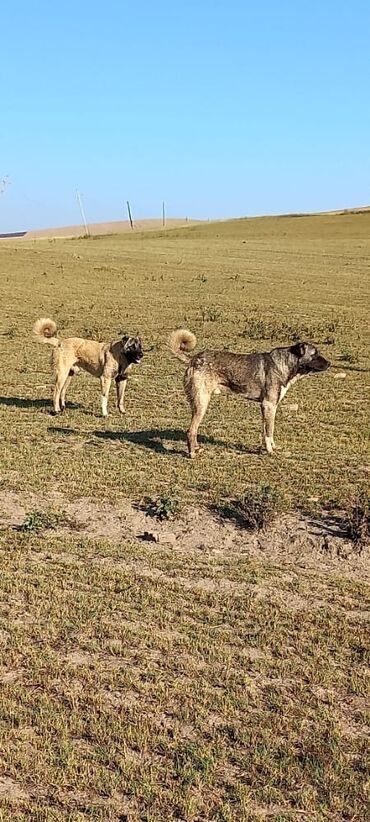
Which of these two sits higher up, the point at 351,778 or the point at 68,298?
the point at 68,298

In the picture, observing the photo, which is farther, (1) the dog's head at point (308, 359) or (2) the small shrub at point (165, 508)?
(1) the dog's head at point (308, 359)

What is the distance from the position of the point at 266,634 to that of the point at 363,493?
127 inches

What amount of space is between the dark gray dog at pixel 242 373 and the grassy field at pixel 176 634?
0.57 metres

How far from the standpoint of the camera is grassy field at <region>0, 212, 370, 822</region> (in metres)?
4.08

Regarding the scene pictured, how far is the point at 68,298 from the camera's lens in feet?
95.3

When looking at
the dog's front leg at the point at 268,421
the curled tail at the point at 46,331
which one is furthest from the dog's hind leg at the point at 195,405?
the curled tail at the point at 46,331

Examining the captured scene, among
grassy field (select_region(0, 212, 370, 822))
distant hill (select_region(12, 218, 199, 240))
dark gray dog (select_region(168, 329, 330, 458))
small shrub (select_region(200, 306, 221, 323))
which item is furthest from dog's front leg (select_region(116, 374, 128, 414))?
distant hill (select_region(12, 218, 199, 240))

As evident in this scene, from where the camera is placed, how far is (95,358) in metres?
12.5

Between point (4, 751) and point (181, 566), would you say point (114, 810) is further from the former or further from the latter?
point (181, 566)

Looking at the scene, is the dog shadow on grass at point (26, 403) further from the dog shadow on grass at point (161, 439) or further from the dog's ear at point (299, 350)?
the dog's ear at point (299, 350)

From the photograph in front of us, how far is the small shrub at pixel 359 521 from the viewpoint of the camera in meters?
7.24

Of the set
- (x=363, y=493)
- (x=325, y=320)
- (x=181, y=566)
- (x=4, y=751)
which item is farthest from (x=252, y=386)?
(x=325, y=320)

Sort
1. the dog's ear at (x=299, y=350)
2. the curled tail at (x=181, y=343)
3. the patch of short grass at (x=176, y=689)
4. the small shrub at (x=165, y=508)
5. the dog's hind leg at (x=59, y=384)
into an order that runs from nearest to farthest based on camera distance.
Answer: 1. the patch of short grass at (x=176, y=689)
2. the small shrub at (x=165, y=508)
3. the curled tail at (x=181, y=343)
4. the dog's ear at (x=299, y=350)
5. the dog's hind leg at (x=59, y=384)

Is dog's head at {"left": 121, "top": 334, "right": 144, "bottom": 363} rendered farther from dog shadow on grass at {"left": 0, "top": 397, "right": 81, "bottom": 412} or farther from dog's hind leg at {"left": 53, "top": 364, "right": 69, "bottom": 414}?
dog shadow on grass at {"left": 0, "top": 397, "right": 81, "bottom": 412}
